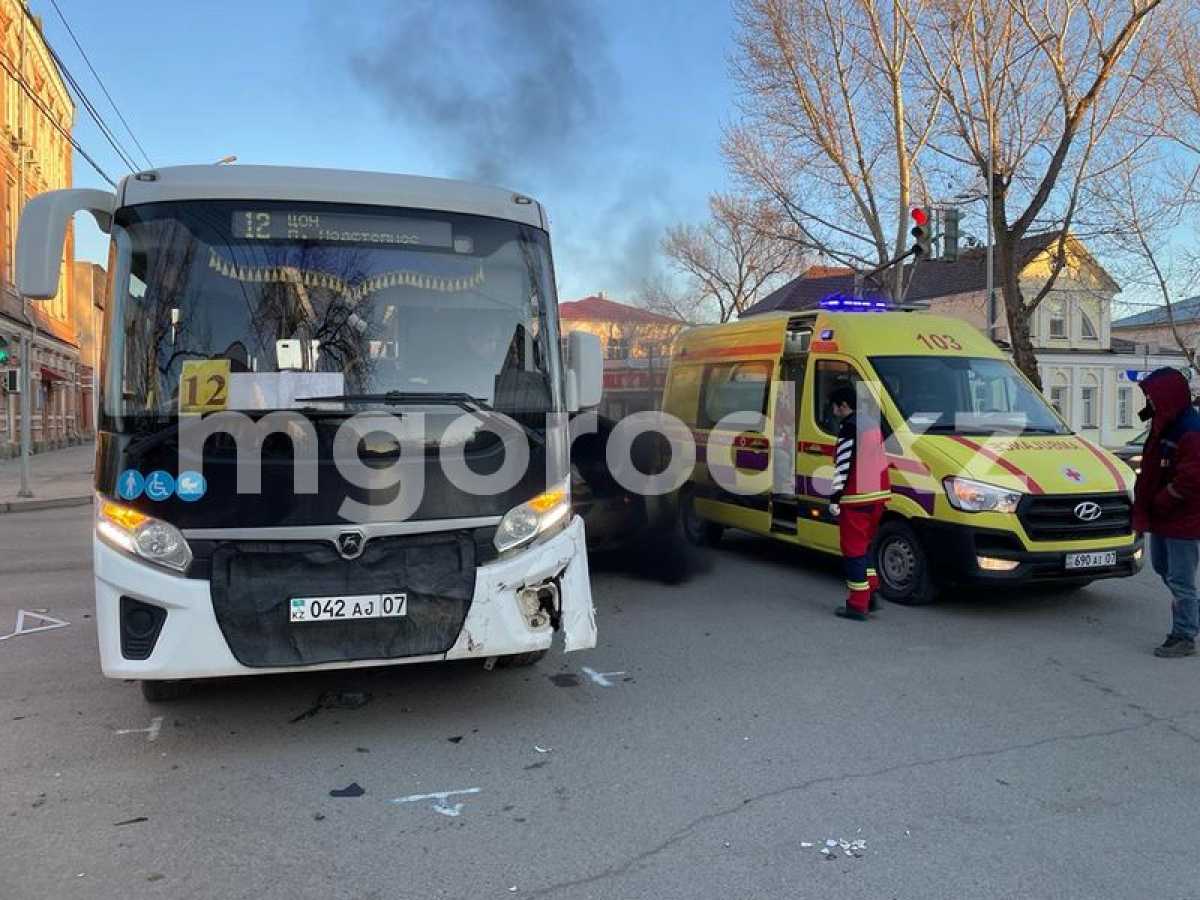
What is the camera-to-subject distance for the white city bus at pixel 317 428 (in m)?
4.31

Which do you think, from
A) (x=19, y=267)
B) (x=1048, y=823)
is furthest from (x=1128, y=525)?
(x=19, y=267)

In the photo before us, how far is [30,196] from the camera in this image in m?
29.2

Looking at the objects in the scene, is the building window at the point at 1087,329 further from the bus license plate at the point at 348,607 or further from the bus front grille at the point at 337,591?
the bus license plate at the point at 348,607

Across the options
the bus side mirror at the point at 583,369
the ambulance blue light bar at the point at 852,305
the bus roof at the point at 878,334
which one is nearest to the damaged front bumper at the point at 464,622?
the bus side mirror at the point at 583,369

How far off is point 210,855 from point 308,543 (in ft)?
4.65

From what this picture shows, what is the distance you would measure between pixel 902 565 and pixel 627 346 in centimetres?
4662

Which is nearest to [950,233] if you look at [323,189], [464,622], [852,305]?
[852,305]

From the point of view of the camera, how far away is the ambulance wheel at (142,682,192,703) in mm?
5078

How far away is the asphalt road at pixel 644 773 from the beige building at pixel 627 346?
2.22 metres

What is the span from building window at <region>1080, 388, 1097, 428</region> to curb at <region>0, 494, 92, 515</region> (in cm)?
4309

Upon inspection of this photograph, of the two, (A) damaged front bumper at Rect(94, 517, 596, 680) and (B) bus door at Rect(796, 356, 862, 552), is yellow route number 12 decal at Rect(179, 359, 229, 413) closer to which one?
(A) damaged front bumper at Rect(94, 517, 596, 680)

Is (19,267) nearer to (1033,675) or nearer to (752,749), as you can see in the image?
(752,749)

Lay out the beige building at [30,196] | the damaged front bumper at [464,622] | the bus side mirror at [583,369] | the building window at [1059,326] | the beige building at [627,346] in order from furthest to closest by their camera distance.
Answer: the building window at [1059,326] < the beige building at [30,196] < the beige building at [627,346] < the bus side mirror at [583,369] < the damaged front bumper at [464,622]

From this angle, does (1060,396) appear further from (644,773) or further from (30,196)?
(644,773)
